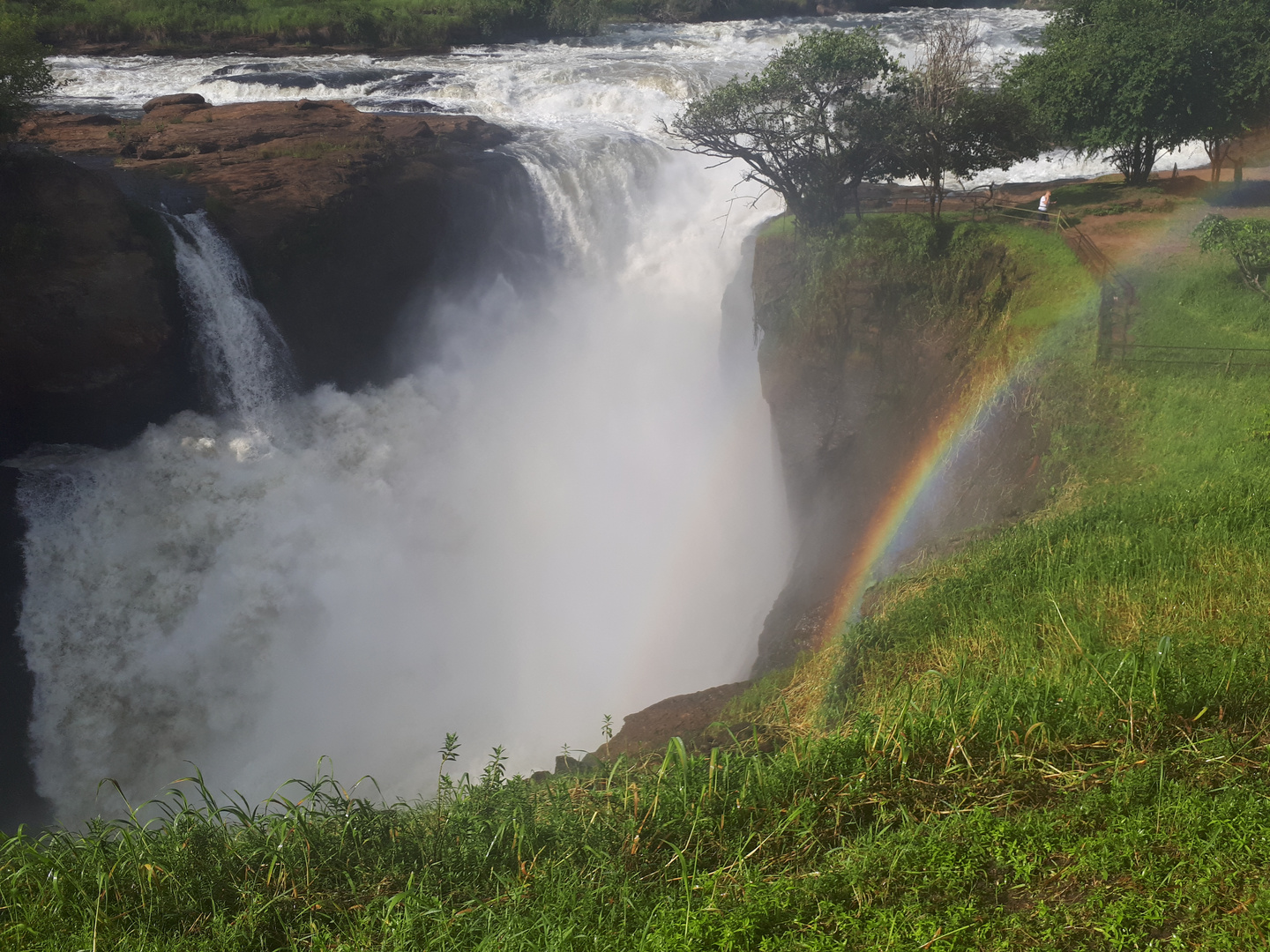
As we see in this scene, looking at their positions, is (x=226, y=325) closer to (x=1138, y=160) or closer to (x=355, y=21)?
(x=1138, y=160)

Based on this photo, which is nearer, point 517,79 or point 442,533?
point 442,533

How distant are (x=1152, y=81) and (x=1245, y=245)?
6.52m

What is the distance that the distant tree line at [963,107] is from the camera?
614 inches

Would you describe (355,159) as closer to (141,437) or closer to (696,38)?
(141,437)

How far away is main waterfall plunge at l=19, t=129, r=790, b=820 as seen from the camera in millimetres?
12516

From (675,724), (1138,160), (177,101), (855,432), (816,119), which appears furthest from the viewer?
(177,101)

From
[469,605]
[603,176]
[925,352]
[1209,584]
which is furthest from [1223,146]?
[469,605]

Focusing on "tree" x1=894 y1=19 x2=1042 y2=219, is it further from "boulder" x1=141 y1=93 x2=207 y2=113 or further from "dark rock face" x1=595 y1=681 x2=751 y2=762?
"boulder" x1=141 y1=93 x2=207 y2=113

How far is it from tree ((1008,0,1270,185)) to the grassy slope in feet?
45.1

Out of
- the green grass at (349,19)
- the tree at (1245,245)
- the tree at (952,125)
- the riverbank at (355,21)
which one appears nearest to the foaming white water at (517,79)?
the riverbank at (355,21)

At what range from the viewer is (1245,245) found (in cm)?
1109

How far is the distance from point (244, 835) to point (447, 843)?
3.49 ft

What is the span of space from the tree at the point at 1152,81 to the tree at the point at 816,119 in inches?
145

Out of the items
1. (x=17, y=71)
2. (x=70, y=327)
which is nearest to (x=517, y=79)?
(x=17, y=71)
